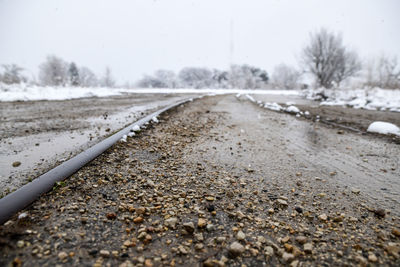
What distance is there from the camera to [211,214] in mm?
1384

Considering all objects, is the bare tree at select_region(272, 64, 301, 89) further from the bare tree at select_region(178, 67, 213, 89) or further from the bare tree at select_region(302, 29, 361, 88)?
the bare tree at select_region(302, 29, 361, 88)

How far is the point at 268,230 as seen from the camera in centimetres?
125

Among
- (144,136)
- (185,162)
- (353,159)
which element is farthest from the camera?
(144,136)

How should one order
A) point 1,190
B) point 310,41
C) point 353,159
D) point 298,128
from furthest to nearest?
point 310,41 < point 298,128 < point 353,159 < point 1,190

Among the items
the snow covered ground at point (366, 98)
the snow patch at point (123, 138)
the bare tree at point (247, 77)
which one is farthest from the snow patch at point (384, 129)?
the bare tree at point (247, 77)

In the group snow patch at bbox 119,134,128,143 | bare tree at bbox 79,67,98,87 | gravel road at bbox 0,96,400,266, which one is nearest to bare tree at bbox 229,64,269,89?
bare tree at bbox 79,67,98,87

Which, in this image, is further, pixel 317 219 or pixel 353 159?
pixel 353 159

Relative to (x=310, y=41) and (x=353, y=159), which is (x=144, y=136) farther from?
(x=310, y=41)

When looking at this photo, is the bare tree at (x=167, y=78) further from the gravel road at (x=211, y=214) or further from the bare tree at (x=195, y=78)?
the gravel road at (x=211, y=214)

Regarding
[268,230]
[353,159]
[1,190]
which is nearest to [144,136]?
[1,190]

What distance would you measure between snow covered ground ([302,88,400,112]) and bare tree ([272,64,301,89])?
47080mm

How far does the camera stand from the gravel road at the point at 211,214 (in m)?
1.02

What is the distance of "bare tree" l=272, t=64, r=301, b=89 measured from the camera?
63.0 meters

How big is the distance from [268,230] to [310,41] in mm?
31474
